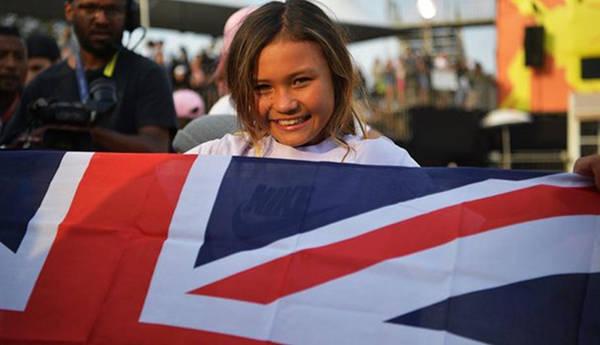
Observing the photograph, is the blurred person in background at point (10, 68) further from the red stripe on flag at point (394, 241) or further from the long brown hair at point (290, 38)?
the red stripe on flag at point (394, 241)

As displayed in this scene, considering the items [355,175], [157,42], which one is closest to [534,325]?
[355,175]

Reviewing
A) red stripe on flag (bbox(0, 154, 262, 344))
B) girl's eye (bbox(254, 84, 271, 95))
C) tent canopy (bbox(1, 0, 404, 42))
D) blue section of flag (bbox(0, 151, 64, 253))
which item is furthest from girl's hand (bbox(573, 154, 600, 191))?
tent canopy (bbox(1, 0, 404, 42))

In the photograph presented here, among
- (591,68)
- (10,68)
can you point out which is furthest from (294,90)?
(591,68)

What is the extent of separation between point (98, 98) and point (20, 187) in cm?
84

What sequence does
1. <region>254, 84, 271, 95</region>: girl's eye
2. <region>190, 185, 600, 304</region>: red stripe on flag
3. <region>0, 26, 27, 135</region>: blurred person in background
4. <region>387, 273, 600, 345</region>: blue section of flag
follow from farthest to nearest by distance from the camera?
<region>0, 26, 27, 135</region>: blurred person in background → <region>254, 84, 271, 95</region>: girl's eye → <region>190, 185, 600, 304</region>: red stripe on flag → <region>387, 273, 600, 345</region>: blue section of flag

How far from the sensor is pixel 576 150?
590 inches

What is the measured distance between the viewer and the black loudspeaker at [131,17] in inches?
142

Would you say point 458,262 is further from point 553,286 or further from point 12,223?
point 12,223

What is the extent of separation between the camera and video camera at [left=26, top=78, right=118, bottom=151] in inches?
123

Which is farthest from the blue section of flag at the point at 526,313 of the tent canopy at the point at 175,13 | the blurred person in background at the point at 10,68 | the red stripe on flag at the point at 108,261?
the tent canopy at the point at 175,13

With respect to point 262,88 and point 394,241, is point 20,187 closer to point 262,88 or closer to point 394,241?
point 262,88

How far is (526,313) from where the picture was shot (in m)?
1.99

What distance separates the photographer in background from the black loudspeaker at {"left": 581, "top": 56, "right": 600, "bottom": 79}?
1351 cm

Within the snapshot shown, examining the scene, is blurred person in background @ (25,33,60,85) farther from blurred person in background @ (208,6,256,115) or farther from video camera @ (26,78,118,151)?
video camera @ (26,78,118,151)
